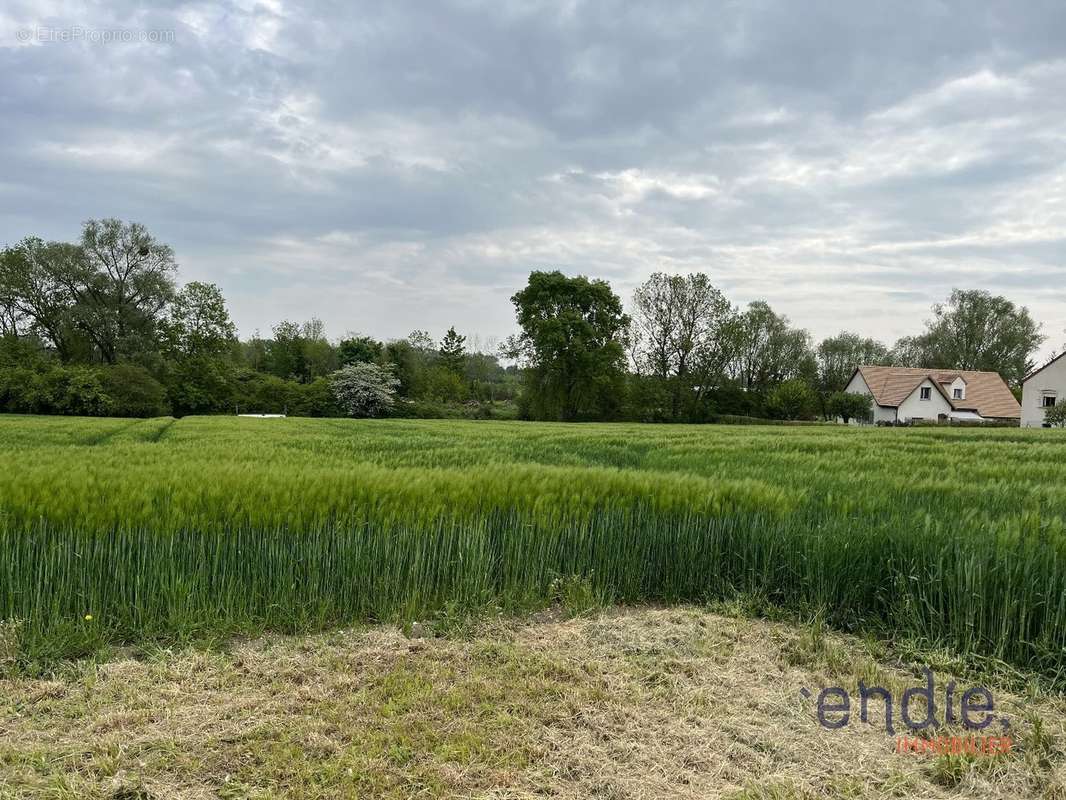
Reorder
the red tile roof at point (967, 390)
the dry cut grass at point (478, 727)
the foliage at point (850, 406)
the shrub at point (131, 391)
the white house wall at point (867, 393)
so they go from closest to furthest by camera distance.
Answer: the dry cut grass at point (478, 727) < the shrub at point (131, 391) < the red tile roof at point (967, 390) < the white house wall at point (867, 393) < the foliage at point (850, 406)

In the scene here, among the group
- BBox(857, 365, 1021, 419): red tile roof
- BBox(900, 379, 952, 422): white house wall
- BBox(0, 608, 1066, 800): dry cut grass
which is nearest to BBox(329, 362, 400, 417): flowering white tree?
BBox(857, 365, 1021, 419): red tile roof

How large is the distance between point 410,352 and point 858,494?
62.4m

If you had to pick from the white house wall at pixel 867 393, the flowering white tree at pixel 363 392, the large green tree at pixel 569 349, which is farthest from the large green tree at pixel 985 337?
the flowering white tree at pixel 363 392

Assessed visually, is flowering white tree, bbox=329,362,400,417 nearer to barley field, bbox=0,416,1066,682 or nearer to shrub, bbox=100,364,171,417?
shrub, bbox=100,364,171,417

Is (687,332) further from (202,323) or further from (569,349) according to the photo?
(202,323)

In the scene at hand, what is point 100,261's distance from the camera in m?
49.4

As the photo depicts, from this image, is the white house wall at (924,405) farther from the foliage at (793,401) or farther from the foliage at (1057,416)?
the foliage at (1057,416)

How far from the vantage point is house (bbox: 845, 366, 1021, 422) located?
2052 inches

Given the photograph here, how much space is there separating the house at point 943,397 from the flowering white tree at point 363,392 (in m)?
44.8

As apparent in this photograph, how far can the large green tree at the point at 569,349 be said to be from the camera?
48562 mm

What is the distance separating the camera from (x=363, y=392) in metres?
50.1

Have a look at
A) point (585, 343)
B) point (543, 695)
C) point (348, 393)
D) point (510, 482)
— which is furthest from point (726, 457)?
point (348, 393)

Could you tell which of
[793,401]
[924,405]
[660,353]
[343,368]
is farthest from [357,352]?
[924,405]

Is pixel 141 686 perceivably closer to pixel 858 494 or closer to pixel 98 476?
pixel 98 476
